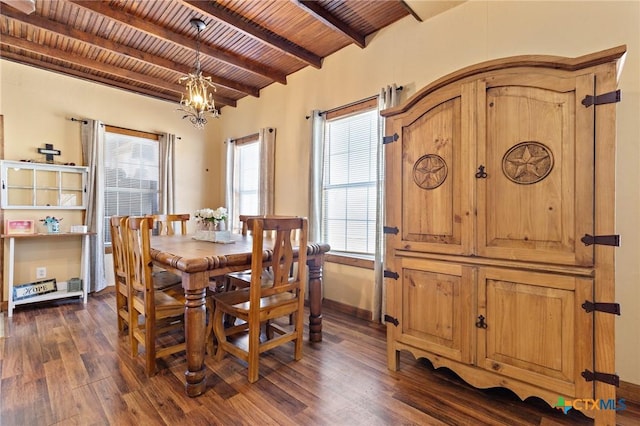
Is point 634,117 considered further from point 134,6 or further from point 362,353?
point 134,6

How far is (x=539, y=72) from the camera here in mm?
1577

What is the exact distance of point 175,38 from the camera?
3141mm

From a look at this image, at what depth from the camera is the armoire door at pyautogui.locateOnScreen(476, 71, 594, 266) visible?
1.47 metres

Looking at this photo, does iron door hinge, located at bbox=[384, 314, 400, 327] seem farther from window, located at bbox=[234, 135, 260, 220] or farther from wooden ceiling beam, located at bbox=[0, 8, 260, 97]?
wooden ceiling beam, located at bbox=[0, 8, 260, 97]

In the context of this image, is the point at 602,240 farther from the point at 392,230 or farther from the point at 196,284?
the point at 196,284

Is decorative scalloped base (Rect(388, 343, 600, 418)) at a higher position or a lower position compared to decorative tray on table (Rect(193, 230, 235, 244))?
lower

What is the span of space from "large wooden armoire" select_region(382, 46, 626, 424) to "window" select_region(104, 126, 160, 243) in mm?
4064

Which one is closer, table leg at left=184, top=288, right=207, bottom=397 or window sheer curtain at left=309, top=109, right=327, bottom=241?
table leg at left=184, top=288, right=207, bottom=397

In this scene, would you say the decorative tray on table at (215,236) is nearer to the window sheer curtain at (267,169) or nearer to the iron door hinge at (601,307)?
the window sheer curtain at (267,169)

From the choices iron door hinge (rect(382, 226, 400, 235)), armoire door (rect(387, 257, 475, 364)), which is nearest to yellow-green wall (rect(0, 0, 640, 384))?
armoire door (rect(387, 257, 475, 364))

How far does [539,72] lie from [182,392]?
9.15ft

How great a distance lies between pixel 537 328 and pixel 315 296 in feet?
5.27

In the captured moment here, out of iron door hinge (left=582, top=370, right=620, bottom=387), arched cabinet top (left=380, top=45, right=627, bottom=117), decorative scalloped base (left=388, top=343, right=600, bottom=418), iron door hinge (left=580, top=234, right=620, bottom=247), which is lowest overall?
decorative scalloped base (left=388, top=343, right=600, bottom=418)

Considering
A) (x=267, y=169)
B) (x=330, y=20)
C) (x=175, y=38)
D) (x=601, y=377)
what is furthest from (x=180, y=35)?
(x=601, y=377)
